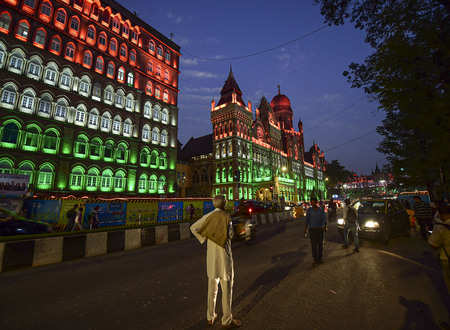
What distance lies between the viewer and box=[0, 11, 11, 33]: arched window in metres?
20.2

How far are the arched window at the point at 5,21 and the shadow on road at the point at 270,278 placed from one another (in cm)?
3060

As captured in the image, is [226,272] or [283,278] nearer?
[226,272]

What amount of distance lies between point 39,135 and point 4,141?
2.66 meters

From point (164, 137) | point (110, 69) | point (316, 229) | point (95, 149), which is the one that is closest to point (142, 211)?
point (316, 229)

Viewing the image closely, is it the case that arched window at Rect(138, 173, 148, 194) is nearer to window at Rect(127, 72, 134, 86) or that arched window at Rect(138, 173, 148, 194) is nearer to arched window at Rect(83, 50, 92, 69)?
window at Rect(127, 72, 134, 86)

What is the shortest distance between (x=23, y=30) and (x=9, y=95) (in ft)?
23.3

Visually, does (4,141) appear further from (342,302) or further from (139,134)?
(342,302)

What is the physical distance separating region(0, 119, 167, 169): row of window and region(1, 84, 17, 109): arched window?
4.79 ft

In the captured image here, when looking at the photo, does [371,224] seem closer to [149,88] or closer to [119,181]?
[119,181]

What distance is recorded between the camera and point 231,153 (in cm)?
4825

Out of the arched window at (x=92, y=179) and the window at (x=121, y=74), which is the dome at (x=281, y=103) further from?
the arched window at (x=92, y=179)

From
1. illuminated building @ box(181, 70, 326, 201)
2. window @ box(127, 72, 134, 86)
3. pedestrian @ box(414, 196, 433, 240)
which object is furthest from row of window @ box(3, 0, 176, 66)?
pedestrian @ box(414, 196, 433, 240)

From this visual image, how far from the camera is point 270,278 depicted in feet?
15.5

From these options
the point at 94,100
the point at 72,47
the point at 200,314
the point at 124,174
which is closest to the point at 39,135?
the point at 94,100
